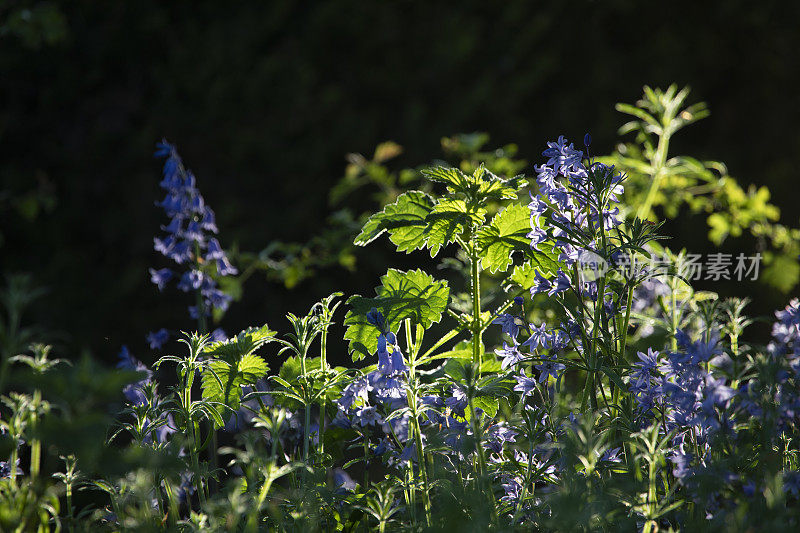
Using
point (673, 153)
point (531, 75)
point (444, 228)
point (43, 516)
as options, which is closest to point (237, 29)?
point (531, 75)

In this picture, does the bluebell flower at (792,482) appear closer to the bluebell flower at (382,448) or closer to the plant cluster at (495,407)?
the plant cluster at (495,407)

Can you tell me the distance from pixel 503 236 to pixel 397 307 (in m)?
0.26

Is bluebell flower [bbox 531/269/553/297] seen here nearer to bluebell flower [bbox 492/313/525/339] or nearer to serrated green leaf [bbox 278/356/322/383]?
bluebell flower [bbox 492/313/525/339]

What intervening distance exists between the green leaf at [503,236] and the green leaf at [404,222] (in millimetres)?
135

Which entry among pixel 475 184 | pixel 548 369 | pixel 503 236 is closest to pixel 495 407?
pixel 548 369

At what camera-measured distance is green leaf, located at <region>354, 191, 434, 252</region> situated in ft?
4.86

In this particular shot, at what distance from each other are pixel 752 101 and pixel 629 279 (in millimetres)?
5654

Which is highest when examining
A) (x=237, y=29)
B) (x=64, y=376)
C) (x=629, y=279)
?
(x=237, y=29)

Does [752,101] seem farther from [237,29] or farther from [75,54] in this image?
Result: [75,54]

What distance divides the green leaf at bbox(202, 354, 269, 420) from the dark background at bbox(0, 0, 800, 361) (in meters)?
2.90

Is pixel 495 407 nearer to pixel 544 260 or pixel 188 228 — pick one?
pixel 544 260

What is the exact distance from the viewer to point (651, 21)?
6328 mm

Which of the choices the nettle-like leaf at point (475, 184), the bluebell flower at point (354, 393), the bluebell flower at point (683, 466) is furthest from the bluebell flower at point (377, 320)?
the bluebell flower at point (683, 466)

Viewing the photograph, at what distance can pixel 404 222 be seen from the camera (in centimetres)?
150
